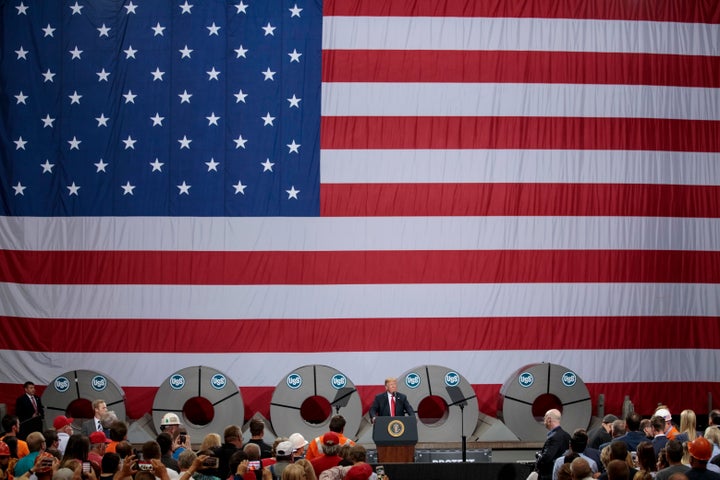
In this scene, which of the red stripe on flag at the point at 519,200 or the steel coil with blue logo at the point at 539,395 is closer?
the steel coil with blue logo at the point at 539,395

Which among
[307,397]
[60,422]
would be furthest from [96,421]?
[307,397]

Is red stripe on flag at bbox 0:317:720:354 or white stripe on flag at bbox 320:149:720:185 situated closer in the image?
red stripe on flag at bbox 0:317:720:354

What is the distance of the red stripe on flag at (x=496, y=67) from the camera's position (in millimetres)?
14203

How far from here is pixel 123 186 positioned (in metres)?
14.1

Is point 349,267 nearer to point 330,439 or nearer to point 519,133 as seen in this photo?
point 519,133

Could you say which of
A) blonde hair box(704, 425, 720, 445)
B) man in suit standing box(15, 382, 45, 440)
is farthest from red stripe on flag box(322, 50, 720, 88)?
blonde hair box(704, 425, 720, 445)

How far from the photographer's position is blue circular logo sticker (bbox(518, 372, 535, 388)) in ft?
44.4

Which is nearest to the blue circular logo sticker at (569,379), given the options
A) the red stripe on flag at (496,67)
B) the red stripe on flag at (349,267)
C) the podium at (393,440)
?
the red stripe on flag at (349,267)

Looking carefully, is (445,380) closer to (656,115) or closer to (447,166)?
(447,166)

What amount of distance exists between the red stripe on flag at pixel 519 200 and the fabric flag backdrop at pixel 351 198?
3 cm

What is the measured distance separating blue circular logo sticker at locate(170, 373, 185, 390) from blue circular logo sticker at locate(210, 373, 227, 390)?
16.9 inches

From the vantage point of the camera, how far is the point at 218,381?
43.6ft

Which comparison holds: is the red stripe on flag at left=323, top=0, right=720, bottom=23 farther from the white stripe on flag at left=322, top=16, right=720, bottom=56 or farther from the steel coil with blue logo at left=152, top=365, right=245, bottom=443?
the steel coil with blue logo at left=152, top=365, right=245, bottom=443

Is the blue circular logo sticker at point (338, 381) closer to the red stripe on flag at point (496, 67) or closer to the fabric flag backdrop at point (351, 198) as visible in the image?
the fabric flag backdrop at point (351, 198)
